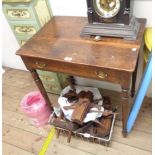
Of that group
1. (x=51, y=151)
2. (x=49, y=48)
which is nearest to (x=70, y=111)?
(x=51, y=151)

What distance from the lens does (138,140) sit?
55.1 inches

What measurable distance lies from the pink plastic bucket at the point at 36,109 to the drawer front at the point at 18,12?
2.02 feet

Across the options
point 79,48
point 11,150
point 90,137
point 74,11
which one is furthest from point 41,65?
point 11,150

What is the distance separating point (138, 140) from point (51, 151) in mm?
636

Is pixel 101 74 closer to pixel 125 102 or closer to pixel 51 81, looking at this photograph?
pixel 125 102

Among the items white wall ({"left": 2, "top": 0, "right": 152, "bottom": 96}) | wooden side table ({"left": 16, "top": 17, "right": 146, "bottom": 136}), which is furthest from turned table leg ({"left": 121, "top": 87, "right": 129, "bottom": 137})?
white wall ({"left": 2, "top": 0, "right": 152, "bottom": 96})

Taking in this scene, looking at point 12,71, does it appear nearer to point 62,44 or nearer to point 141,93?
point 62,44

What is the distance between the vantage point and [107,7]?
3.57 feet

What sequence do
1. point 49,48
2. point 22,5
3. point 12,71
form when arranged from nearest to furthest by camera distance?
point 49,48, point 22,5, point 12,71

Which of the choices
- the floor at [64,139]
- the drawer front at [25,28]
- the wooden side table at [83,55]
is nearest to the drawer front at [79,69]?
the wooden side table at [83,55]

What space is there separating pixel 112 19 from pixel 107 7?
7cm

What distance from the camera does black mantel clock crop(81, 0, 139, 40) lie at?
106 cm

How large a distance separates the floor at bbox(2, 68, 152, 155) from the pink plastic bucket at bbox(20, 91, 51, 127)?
0.07 metres

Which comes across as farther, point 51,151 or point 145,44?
point 51,151
